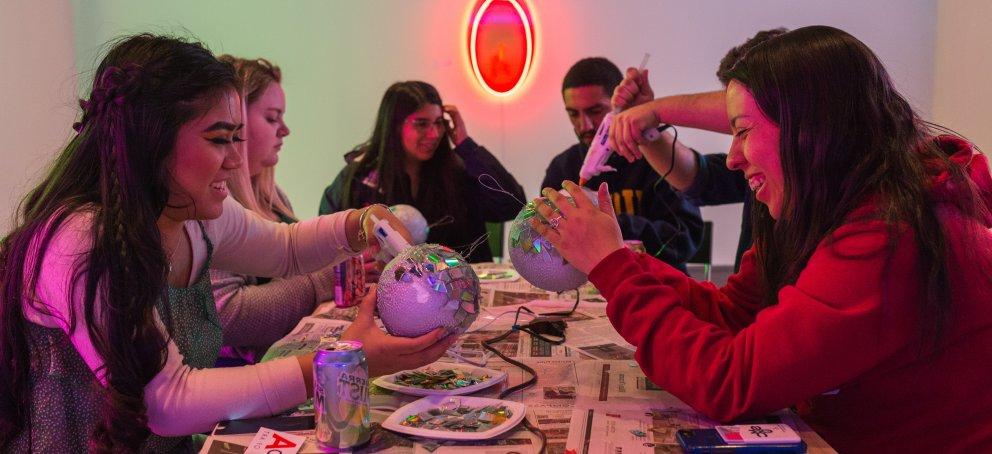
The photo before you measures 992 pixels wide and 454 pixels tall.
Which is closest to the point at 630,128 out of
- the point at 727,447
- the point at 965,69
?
the point at 727,447

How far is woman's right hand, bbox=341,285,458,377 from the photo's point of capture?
1436mm

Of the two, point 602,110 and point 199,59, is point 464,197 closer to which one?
point 602,110

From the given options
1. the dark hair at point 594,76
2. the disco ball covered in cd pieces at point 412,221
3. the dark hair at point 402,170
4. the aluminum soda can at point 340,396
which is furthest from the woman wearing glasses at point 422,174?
the aluminum soda can at point 340,396

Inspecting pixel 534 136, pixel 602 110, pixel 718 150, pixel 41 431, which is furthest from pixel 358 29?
pixel 41 431

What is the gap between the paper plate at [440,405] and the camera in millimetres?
1271

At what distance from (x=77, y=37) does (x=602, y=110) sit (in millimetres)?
3578

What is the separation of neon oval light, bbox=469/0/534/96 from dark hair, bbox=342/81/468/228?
1511 millimetres

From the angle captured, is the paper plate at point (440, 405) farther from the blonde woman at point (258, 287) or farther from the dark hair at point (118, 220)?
the blonde woman at point (258, 287)

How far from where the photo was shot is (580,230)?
150 centimetres

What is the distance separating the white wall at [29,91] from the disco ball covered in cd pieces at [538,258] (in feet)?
9.67

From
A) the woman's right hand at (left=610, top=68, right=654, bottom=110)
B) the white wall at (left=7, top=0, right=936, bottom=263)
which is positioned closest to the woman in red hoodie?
the woman's right hand at (left=610, top=68, right=654, bottom=110)

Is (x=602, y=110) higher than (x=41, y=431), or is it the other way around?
(x=602, y=110)

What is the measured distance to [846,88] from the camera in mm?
1281

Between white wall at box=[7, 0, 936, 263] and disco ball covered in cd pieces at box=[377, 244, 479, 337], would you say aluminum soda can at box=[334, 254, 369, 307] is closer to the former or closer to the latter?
disco ball covered in cd pieces at box=[377, 244, 479, 337]
